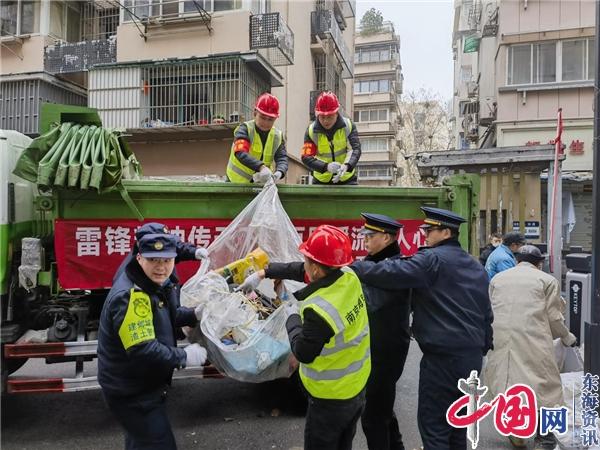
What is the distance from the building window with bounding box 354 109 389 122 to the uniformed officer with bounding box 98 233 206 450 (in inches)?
1309

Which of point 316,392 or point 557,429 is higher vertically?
point 316,392

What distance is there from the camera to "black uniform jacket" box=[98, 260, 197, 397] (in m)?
2.25

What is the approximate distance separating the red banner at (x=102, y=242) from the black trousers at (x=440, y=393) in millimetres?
1615

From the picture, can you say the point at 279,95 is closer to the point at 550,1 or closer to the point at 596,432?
the point at 550,1

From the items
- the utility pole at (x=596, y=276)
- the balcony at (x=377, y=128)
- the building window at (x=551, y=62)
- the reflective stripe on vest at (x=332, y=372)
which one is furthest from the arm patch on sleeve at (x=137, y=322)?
the balcony at (x=377, y=128)

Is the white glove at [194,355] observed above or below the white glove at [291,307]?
below

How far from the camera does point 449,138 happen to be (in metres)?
32.4

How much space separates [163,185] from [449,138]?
31.2 meters

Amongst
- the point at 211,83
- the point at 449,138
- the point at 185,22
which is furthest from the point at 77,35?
the point at 449,138

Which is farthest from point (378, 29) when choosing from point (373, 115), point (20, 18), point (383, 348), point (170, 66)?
point (383, 348)

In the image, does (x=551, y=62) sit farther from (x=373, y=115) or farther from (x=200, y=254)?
(x=373, y=115)

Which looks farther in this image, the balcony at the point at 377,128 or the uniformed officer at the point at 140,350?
the balcony at the point at 377,128

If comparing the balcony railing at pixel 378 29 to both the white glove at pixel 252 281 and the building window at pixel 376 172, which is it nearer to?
the building window at pixel 376 172

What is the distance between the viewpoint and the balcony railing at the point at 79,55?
11820 millimetres
